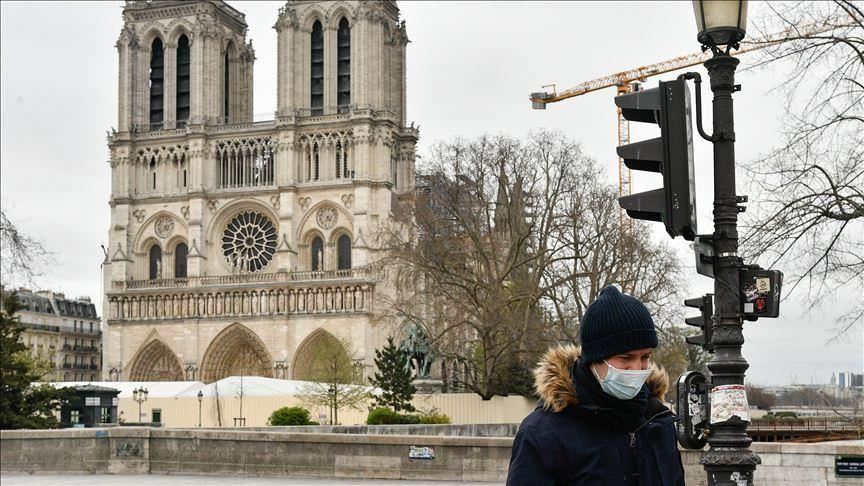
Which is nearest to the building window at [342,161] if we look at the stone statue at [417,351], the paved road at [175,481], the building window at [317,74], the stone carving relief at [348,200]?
the stone carving relief at [348,200]

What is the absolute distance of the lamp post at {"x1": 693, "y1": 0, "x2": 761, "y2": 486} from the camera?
24.4 feet

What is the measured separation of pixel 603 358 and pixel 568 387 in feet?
0.49

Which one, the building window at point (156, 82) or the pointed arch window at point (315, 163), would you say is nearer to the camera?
the pointed arch window at point (315, 163)

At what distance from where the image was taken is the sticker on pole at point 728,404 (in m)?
7.49

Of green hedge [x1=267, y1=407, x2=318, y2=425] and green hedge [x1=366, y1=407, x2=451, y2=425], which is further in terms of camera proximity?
green hedge [x1=267, y1=407, x2=318, y2=425]

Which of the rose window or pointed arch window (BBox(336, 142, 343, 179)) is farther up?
pointed arch window (BBox(336, 142, 343, 179))

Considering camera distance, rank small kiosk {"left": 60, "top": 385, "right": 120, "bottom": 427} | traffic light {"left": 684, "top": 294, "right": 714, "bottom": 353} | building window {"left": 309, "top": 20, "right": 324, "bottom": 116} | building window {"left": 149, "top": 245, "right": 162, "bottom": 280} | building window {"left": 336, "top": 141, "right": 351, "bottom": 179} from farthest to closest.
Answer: building window {"left": 149, "top": 245, "right": 162, "bottom": 280}
building window {"left": 309, "top": 20, "right": 324, "bottom": 116}
building window {"left": 336, "top": 141, "right": 351, "bottom": 179}
small kiosk {"left": 60, "top": 385, "right": 120, "bottom": 427}
traffic light {"left": 684, "top": 294, "right": 714, "bottom": 353}

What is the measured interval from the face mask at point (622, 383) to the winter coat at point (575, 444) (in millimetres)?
69

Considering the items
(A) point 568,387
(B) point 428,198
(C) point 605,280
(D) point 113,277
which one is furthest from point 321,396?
(A) point 568,387

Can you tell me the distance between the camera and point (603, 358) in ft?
13.9

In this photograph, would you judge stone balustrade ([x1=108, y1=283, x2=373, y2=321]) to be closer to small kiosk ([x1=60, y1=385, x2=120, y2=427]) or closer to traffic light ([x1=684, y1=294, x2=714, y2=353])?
small kiosk ([x1=60, y1=385, x2=120, y2=427])

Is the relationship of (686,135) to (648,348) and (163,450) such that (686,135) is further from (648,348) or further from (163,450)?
(163,450)

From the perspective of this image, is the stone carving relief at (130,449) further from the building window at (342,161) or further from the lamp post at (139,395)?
the building window at (342,161)

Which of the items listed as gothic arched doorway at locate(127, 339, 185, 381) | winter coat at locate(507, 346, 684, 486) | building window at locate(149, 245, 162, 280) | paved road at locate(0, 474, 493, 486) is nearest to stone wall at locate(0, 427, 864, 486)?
paved road at locate(0, 474, 493, 486)
